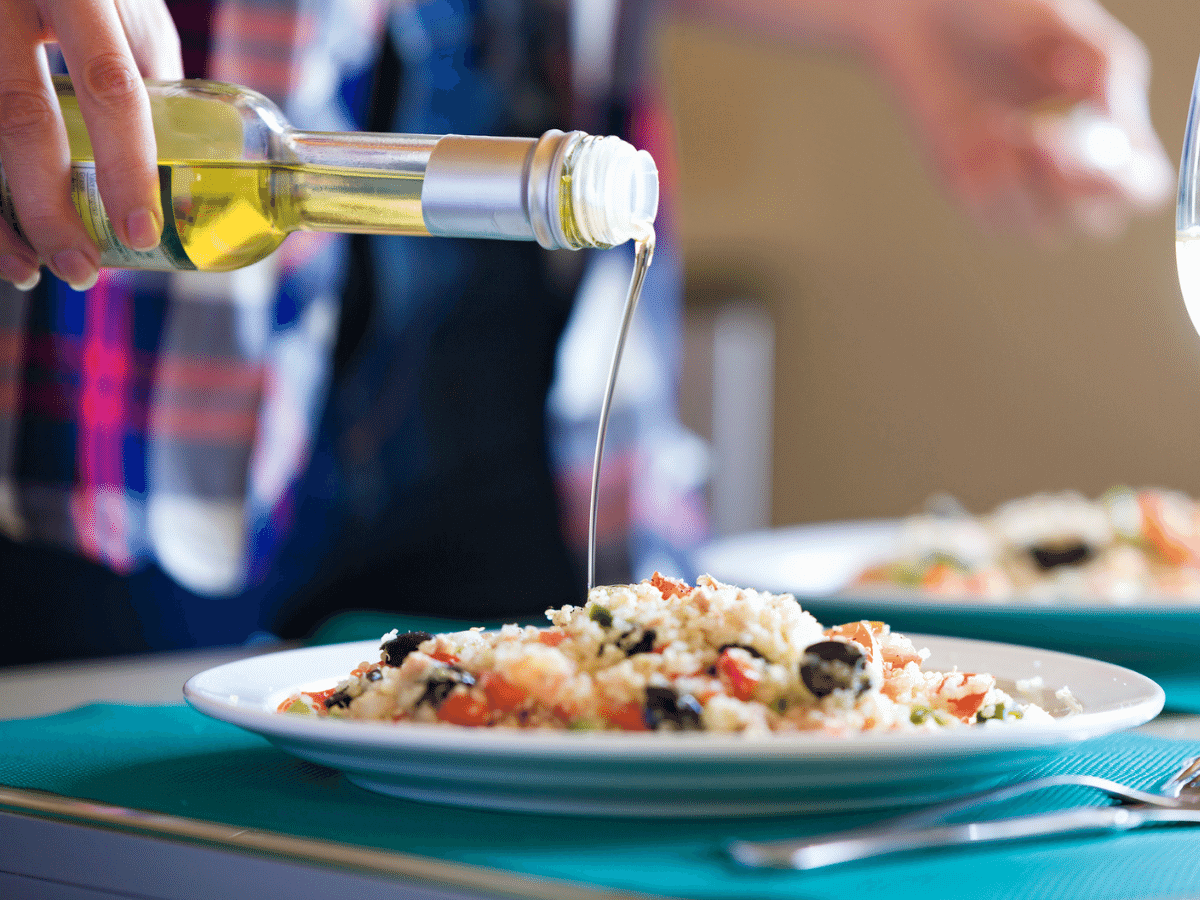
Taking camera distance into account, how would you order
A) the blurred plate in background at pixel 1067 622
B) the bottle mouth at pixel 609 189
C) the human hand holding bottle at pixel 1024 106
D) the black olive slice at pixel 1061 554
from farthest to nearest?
the human hand holding bottle at pixel 1024 106, the black olive slice at pixel 1061 554, the blurred plate in background at pixel 1067 622, the bottle mouth at pixel 609 189

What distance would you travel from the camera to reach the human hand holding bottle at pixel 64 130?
753mm

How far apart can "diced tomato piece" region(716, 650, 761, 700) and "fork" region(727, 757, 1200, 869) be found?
9 cm

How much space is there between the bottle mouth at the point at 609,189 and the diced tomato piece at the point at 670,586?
0.21m

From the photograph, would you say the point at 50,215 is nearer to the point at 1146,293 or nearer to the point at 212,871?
the point at 212,871

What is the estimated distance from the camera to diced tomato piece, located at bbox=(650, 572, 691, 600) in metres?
0.76

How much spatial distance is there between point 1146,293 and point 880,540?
9.16ft

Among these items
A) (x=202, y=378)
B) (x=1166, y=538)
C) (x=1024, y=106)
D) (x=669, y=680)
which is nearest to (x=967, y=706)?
(x=669, y=680)

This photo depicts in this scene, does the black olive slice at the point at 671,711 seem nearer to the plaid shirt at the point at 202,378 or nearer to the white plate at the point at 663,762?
the white plate at the point at 663,762

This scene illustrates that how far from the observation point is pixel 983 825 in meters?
0.51

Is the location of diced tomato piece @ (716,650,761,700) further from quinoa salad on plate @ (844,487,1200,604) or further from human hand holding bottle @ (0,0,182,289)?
quinoa salad on plate @ (844,487,1200,604)

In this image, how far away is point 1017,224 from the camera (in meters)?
1.84

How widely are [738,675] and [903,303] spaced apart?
165 inches

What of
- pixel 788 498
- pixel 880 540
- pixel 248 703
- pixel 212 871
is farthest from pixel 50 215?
pixel 788 498

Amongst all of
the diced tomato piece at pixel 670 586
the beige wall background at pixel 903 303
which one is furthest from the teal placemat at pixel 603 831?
the beige wall background at pixel 903 303
